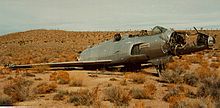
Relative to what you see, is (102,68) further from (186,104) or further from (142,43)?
(186,104)

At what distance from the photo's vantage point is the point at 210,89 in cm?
1324

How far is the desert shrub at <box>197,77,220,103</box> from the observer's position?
12.7m

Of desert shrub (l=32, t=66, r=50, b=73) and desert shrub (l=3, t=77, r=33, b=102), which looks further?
desert shrub (l=32, t=66, r=50, b=73)

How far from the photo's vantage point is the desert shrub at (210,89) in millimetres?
12748

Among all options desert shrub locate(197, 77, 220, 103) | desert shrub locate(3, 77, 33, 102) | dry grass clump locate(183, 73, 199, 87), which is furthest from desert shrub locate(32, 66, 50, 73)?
desert shrub locate(197, 77, 220, 103)

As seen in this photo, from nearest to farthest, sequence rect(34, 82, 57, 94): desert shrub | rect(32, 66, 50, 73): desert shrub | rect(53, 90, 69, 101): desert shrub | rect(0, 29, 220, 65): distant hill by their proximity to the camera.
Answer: rect(53, 90, 69, 101): desert shrub < rect(34, 82, 57, 94): desert shrub < rect(32, 66, 50, 73): desert shrub < rect(0, 29, 220, 65): distant hill

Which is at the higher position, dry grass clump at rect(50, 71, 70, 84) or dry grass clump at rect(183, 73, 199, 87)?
dry grass clump at rect(50, 71, 70, 84)

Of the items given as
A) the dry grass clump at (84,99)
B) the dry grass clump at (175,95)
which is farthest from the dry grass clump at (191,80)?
the dry grass clump at (84,99)

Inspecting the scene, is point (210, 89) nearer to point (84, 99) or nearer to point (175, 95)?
point (175, 95)

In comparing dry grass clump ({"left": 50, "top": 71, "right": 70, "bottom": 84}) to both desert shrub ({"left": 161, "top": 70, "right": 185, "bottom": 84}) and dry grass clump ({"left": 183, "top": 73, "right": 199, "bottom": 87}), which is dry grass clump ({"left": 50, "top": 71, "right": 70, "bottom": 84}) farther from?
dry grass clump ({"left": 183, "top": 73, "right": 199, "bottom": 87})

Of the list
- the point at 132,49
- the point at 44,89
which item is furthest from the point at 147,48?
the point at 44,89

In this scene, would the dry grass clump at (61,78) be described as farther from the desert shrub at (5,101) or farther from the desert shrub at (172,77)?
the desert shrub at (5,101)

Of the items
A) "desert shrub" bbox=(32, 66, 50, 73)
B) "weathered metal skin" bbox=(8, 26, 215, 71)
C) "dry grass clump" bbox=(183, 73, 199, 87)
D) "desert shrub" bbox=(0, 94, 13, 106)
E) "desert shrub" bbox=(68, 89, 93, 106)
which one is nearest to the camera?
"desert shrub" bbox=(0, 94, 13, 106)

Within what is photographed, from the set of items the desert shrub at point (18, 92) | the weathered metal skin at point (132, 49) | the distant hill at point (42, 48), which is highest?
the weathered metal skin at point (132, 49)
